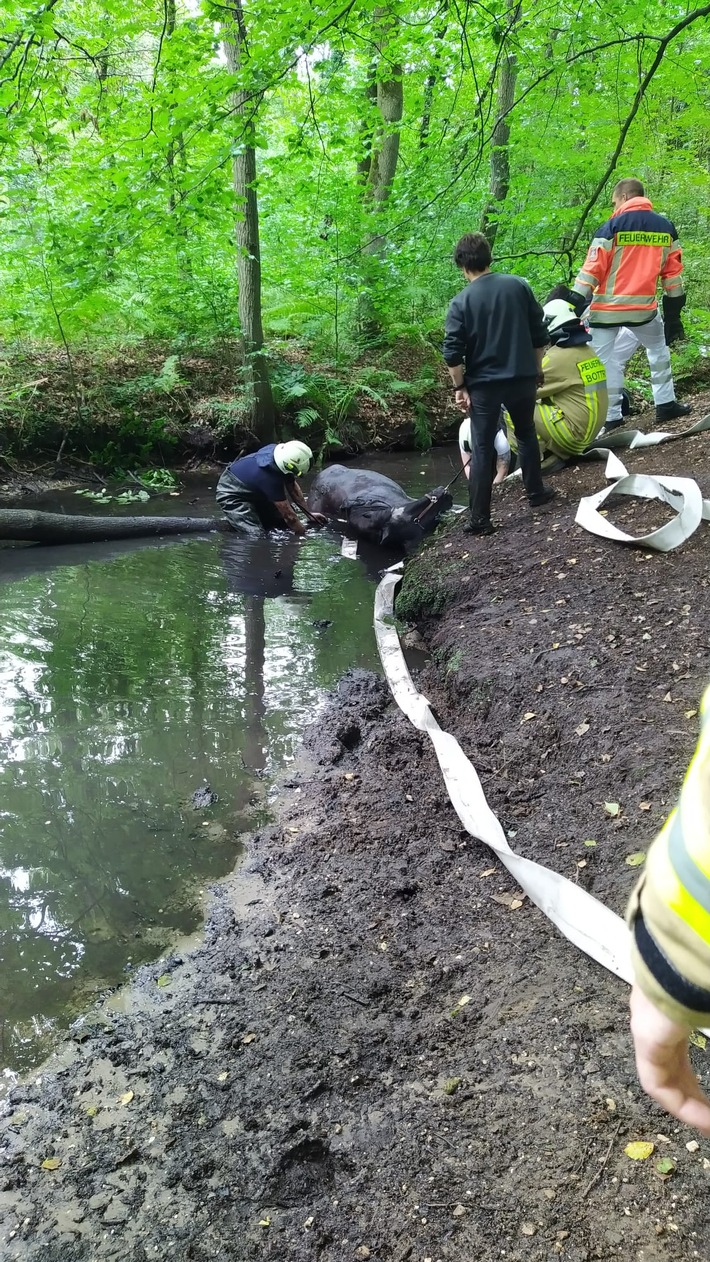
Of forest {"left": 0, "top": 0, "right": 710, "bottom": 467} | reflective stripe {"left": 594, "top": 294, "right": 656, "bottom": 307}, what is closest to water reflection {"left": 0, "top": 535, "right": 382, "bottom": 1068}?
forest {"left": 0, "top": 0, "right": 710, "bottom": 467}

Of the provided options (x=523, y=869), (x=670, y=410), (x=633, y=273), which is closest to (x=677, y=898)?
(x=523, y=869)

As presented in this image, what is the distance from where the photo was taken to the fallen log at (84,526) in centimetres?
810

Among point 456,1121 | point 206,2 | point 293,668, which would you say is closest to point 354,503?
point 293,668

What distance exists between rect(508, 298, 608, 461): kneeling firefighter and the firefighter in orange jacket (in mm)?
274

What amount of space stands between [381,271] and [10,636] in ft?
31.6

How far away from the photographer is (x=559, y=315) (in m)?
6.68

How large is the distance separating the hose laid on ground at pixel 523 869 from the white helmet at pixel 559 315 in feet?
12.4

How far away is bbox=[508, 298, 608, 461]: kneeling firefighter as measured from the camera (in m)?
6.71

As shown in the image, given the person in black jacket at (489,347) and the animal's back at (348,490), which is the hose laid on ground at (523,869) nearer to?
the person in black jacket at (489,347)

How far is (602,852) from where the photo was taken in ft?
9.15

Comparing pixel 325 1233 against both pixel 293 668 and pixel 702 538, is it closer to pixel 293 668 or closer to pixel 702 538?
pixel 293 668

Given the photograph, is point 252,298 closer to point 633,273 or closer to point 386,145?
→ point 386,145

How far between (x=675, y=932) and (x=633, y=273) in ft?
24.1

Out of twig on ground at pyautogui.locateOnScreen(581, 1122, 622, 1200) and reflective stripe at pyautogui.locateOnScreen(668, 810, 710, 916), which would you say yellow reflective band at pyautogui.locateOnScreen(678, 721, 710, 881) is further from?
twig on ground at pyautogui.locateOnScreen(581, 1122, 622, 1200)
